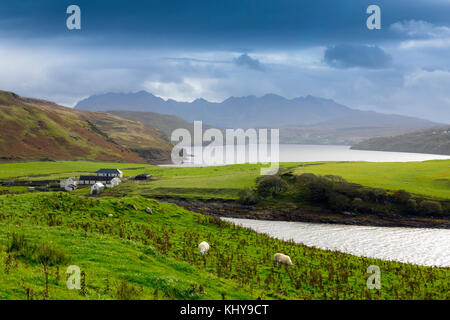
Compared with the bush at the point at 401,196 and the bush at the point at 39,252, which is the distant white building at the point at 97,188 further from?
the bush at the point at 39,252

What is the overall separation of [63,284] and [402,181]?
104 metres

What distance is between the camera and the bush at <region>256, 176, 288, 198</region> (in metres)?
96.4

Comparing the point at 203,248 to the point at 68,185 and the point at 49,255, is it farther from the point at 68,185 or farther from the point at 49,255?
the point at 68,185

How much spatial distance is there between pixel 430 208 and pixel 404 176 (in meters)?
25.6

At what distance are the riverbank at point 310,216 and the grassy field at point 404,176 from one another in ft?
44.7

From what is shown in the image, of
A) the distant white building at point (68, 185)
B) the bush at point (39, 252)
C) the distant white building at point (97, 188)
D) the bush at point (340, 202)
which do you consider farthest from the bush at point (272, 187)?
the bush at point (39, 252)

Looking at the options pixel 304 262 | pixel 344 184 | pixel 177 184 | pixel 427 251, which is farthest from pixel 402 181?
pixel 304 262

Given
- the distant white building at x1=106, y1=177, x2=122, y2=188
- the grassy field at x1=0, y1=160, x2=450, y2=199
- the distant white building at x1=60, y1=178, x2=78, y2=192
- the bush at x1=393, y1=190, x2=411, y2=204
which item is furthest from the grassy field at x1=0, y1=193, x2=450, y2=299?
the distant white building at x1=60, y1=178, x2=78, y2=192

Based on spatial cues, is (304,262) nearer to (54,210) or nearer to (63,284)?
(63,284)

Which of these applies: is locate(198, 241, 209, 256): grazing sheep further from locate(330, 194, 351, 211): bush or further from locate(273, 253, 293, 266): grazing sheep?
locate(330, 194, 351, 211): bush

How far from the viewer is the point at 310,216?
271 ft

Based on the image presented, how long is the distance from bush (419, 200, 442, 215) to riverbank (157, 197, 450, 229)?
8.49 ft

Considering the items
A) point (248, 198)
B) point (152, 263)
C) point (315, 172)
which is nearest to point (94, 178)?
point (248, 198)

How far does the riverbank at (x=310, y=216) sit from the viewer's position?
250 feet
